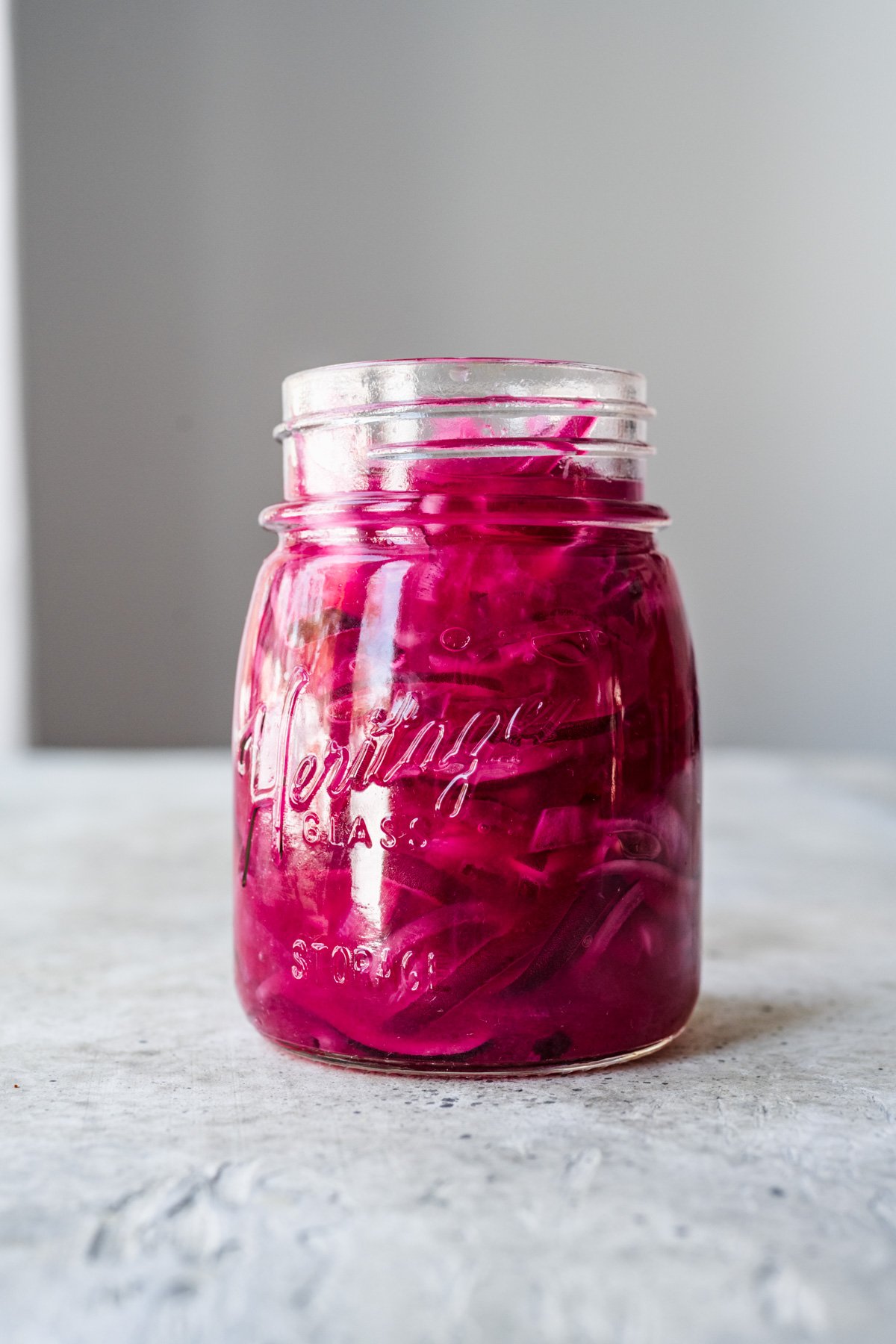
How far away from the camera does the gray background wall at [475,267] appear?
3023 mm

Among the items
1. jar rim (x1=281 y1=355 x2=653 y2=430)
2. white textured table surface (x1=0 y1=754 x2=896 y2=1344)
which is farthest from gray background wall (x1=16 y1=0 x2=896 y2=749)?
jar rim (x1=281 y1=355 x2=653 y2=430)

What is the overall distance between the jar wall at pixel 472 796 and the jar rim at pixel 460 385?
0.06 meters

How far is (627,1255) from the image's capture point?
51 cm

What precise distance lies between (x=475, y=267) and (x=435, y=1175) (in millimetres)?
2763

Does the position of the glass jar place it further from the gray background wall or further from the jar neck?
the gray background wall

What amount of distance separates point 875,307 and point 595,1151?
9.24 feet

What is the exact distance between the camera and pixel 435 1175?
1.89ft

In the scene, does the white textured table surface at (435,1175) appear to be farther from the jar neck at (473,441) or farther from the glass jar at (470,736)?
the jar neck at (473,441)

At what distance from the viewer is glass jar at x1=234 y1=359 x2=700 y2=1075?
2.12ft

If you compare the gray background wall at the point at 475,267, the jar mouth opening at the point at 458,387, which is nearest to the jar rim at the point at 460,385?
the jar mouth opening at the point at 458,387

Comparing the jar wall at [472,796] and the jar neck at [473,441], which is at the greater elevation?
the jar neck at [473,441]

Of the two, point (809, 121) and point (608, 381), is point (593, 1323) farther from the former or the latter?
point (809, 121)

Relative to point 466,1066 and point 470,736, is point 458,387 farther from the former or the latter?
point 466,1066

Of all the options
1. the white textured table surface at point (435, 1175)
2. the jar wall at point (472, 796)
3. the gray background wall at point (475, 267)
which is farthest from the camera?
the gray background wall at point (475, 267)
